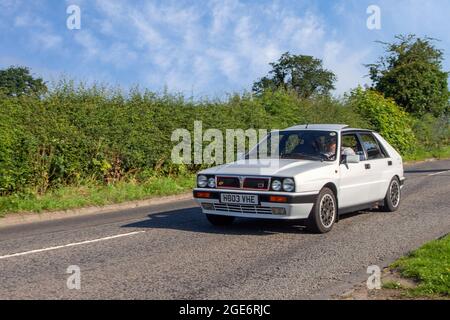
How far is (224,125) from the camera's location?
18578 mm

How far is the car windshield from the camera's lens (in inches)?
375

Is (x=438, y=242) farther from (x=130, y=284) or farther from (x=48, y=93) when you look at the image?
(x=48, y=93)

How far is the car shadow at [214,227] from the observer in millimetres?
9219

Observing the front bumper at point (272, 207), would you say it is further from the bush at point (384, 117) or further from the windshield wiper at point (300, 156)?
the bush at point (384, 117)

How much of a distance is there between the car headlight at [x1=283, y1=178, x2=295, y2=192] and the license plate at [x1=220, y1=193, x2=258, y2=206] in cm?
46

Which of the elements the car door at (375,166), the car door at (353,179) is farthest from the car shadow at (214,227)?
the car door at (375,166)

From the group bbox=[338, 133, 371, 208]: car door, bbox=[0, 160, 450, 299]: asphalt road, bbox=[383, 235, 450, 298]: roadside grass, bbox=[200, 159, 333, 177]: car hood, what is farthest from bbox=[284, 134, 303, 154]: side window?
bbox=[383, 235, 450, 298]: roadside grass

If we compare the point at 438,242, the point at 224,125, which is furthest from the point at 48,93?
the point at 438,242

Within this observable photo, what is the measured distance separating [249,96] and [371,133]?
10415mm

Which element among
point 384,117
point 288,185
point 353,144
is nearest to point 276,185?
point 288,185

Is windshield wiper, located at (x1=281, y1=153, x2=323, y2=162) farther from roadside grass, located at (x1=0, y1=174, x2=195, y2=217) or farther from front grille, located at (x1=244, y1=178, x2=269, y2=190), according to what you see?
roadside grass, located at (x1=0, y1=174, x2=195, y2=217)

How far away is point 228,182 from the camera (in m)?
8.76

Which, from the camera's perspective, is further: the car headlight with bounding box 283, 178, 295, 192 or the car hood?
the car hood

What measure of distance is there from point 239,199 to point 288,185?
2.56ft
